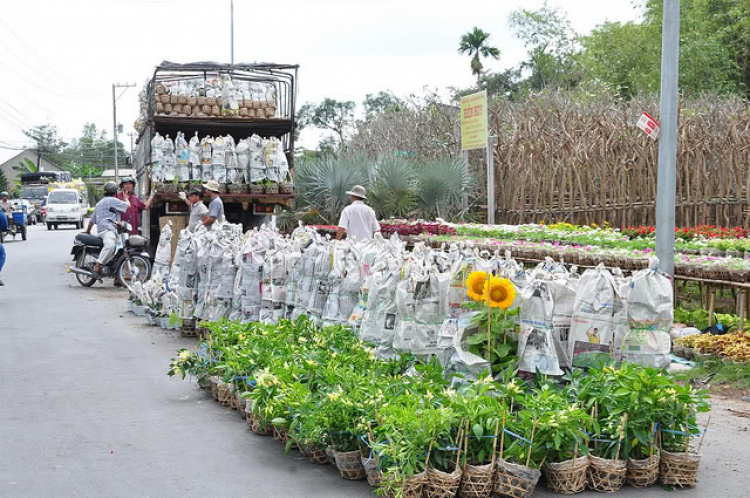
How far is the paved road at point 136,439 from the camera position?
515 centimetres

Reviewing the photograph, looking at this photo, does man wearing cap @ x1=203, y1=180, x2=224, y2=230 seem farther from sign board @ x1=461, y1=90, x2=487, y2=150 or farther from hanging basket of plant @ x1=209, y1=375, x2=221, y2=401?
sign board @ x1=461, y1=90, x2=487, y2=150

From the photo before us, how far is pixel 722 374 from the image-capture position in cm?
812

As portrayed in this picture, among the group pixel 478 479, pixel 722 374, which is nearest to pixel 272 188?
pixel 722 374

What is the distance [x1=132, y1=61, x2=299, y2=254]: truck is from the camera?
639 inches

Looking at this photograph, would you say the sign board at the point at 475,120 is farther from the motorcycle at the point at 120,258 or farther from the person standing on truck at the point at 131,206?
the motorcycle at the point at 120,258

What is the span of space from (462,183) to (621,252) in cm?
1128

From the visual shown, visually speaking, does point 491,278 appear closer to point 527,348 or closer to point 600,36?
point 527,348

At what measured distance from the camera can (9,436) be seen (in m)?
6.25

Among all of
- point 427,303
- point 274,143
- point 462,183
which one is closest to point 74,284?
point 274,143

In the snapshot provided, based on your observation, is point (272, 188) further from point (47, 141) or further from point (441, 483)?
point (47, 141)

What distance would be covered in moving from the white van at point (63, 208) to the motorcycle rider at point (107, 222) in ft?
97.2

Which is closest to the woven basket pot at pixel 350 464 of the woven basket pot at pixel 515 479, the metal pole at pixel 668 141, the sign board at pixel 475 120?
the woven basket pot at pixel 515 479

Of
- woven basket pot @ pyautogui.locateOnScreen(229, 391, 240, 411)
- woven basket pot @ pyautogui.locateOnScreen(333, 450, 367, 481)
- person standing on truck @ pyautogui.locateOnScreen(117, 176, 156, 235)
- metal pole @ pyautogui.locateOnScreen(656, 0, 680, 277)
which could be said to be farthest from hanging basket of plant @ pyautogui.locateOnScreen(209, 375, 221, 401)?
person standing on truck @ pyautogui.locateOnScreen(117, 176, 156, 235)

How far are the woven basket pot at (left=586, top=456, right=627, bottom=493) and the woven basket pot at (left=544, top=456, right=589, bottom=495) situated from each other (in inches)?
2.6
